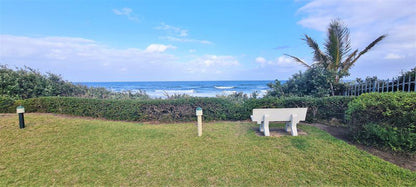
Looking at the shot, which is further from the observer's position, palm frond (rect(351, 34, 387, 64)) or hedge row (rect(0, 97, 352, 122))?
palm frond (rect(351, 34, 387, 64))

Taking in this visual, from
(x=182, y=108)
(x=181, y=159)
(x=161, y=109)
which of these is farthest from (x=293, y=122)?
(x=161, y=109)

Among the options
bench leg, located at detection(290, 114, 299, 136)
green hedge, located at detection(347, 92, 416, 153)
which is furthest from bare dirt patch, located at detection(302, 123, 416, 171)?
bench leg, located at detection(290, 114, 299, 136)

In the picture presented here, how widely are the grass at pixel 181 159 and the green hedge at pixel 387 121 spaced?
57 cm

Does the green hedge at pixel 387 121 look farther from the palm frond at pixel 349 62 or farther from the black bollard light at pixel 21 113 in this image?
the black bollard light at pixel 21 113

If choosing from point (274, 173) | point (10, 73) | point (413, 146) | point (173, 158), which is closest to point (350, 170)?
point (274, 173)

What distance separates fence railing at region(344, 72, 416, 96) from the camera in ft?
17.5

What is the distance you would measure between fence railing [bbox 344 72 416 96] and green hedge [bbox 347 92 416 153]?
222cm

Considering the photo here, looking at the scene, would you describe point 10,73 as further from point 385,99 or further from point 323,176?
point 385,99

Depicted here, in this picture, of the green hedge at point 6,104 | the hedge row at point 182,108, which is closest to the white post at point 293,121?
the hedge row at point 182,108

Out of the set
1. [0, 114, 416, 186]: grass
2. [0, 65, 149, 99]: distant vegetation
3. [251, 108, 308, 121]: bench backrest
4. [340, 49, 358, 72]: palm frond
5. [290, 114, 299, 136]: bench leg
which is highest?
[340, 49, 358, 72]: palm frond

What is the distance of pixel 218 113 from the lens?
242 inches

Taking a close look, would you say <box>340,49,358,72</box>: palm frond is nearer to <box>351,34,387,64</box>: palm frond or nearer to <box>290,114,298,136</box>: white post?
<box>351,34,387,64</box>: palm frond

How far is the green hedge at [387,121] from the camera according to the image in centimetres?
345

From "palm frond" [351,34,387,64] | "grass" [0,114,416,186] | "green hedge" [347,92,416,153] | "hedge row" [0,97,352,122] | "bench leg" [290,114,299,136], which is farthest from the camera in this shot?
"palm frond" [351,34,387,64]
